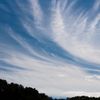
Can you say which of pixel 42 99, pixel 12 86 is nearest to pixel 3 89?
pixel 12 86

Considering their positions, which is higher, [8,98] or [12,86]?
[12,86]

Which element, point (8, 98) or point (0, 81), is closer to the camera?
point (8, 98)

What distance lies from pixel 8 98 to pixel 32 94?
53.7 ft

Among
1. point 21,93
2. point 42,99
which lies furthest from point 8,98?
point 42,99

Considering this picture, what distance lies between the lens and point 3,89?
565 ft

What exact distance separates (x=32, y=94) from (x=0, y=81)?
91.7 feet

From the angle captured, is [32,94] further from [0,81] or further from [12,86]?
[0,81]

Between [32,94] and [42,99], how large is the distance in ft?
23.2

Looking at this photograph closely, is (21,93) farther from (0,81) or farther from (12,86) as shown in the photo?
(0,81)

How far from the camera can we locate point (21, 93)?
170375 mm

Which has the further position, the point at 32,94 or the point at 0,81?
the point at 0,81

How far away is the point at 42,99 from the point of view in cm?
17075

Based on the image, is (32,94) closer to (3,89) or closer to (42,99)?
(42,99)

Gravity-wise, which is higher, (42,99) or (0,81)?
(0,81)
